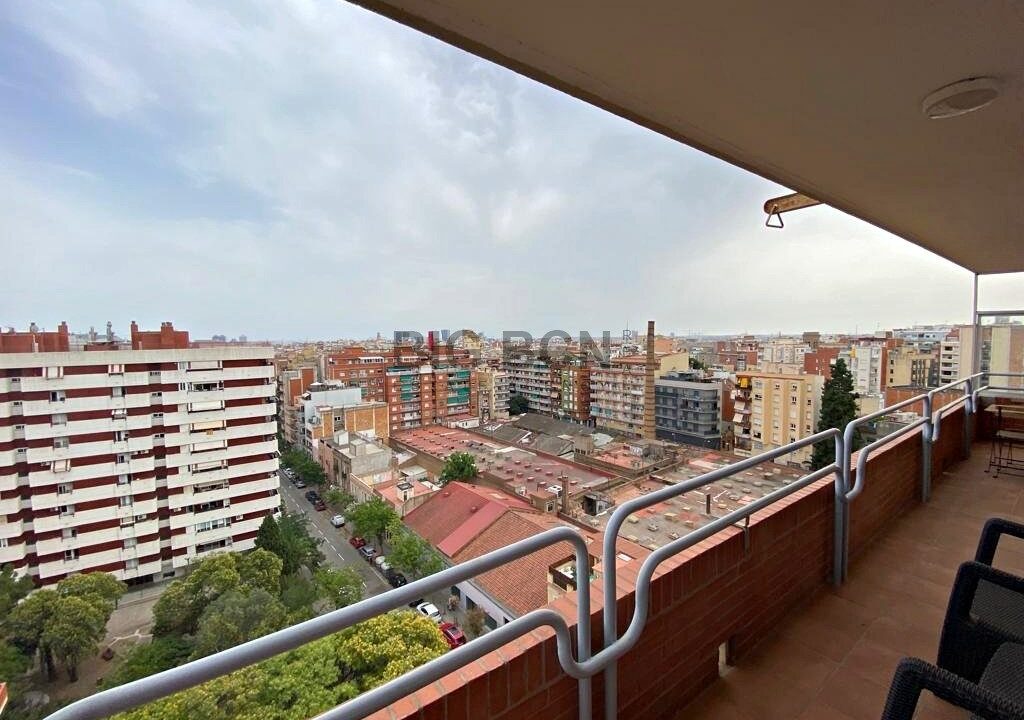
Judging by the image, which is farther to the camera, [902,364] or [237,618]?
[902,364]

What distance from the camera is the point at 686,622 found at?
1.37 m

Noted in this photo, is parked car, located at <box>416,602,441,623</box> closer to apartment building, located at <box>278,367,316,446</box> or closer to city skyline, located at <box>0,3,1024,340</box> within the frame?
city skyline, located at <box>0,3,1024,340</box>

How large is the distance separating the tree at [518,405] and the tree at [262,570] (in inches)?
1193

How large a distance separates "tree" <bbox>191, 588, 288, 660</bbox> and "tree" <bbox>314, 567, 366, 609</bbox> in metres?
1.26

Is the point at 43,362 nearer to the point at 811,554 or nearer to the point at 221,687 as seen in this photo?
the point at 221,687

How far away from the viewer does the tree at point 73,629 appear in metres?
5.88

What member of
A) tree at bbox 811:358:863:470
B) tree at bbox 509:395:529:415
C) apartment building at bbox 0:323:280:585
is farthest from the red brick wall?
tree at bbox 509:395:529:415

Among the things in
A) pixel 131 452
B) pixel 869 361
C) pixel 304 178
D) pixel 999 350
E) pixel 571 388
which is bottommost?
pixel 571 388

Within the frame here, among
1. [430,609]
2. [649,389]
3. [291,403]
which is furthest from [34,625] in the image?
[649,389]

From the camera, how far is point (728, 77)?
120 cm

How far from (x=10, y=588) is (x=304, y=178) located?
11.6m

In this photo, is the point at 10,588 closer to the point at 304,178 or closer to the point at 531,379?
the point at 304,178

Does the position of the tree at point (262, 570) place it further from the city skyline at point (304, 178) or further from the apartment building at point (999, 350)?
the apartment building at point (999, 350)

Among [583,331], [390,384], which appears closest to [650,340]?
[583,331]
